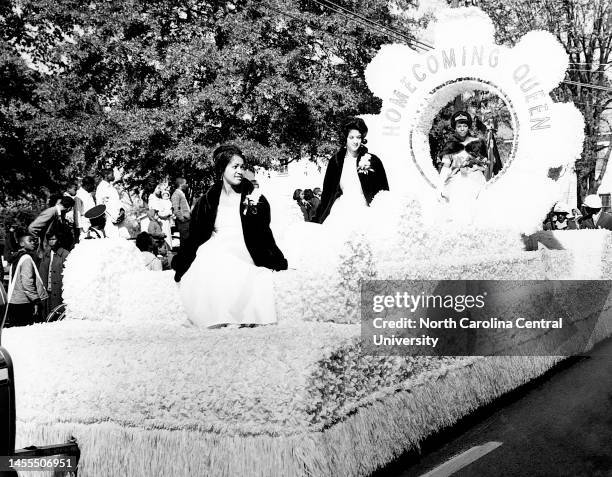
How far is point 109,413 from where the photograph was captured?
4.43 metres

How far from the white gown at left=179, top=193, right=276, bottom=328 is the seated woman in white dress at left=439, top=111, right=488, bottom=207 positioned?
420cm

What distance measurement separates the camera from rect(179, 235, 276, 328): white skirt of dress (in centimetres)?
542

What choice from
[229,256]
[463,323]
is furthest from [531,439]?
[229,256]

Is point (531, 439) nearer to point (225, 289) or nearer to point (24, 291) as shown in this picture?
point (225, 289)

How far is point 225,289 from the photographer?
540 cm

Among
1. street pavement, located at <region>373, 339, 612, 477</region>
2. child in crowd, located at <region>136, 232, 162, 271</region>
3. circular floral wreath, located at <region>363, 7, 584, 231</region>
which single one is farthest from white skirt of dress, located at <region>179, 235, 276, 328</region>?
circular floral wreath, located at <region>363, 7, 584, 231</region>

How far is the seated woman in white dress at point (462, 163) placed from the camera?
9281 mm

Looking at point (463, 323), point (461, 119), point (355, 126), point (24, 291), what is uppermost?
point (461, 119)

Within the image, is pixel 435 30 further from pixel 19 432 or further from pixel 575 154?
pixel 19 432

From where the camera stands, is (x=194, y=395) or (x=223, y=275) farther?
(x=223, y=275)

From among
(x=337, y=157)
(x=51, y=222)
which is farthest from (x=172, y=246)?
(x=337, y=157)

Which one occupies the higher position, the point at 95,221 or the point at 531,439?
the point at 95,221

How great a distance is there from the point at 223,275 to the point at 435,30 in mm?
5353

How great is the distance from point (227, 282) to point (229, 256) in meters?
0.20
